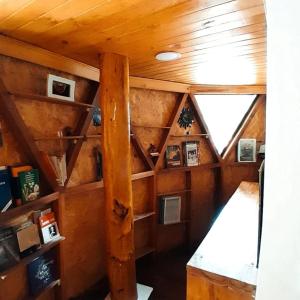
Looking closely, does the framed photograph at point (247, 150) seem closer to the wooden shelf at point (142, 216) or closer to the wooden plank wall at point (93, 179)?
the wooden plank wall at point (93, 179)

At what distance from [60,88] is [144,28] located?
0.93 metres

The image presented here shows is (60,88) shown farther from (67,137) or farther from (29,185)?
(29,185)

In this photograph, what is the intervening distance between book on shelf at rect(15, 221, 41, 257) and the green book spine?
7.5 inches

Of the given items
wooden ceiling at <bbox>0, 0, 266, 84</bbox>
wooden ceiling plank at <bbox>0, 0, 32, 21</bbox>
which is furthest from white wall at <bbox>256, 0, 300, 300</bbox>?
wooden ceiling plank at <bbox>0, 0, 32, 21</bbox>

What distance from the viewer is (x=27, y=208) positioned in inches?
68.6

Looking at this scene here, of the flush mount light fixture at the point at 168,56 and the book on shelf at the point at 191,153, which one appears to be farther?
the book on shelf at the point at 191,153

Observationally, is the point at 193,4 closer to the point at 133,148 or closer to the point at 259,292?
the point at 259,292

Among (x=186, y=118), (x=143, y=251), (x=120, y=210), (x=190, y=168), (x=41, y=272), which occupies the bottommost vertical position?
(x=143, y=251)

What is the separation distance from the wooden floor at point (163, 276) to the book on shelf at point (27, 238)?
3.05 ft

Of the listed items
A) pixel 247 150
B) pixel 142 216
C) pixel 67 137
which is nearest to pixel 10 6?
pixel 67 137

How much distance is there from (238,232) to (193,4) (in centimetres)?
134

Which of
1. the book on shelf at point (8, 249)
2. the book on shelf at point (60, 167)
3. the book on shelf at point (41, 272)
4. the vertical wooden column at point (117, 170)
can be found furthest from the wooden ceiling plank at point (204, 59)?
the book on shelf at point (41, 272)

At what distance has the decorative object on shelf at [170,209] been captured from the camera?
3232mm

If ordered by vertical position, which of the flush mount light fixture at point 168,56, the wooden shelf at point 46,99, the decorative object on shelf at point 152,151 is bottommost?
the decorative object on shelf at point 152,151
